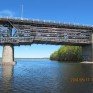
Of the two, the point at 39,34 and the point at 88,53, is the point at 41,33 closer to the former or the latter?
the point at 39,34

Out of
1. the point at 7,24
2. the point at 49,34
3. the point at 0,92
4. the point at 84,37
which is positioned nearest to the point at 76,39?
the point at 84,37

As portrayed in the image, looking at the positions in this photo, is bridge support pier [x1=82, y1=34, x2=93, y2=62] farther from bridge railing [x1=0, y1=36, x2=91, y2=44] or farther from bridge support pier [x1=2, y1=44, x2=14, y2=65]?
bridge support pier [x1=2, y1=44, x2=14, y2=65]

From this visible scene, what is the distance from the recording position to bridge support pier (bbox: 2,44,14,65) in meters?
117

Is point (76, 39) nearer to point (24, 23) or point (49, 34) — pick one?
point (49, 34)

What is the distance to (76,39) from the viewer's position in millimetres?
138250

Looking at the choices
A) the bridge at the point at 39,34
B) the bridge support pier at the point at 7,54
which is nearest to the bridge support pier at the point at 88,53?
the bridge at the point at 39,34

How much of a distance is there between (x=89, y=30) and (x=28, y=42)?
116 ft

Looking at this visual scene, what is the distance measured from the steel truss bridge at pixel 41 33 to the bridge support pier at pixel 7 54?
2302 mm

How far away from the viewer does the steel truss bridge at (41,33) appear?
400 ft

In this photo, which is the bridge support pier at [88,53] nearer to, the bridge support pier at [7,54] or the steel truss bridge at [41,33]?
the steel truss bridge at [41,33]

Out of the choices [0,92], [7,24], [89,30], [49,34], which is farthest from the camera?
[89,30]

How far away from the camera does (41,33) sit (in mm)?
129500

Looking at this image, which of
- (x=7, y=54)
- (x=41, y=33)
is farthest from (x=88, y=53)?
(x=7, y=54)

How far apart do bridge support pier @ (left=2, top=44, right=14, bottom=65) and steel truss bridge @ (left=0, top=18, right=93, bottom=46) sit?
2302mm
